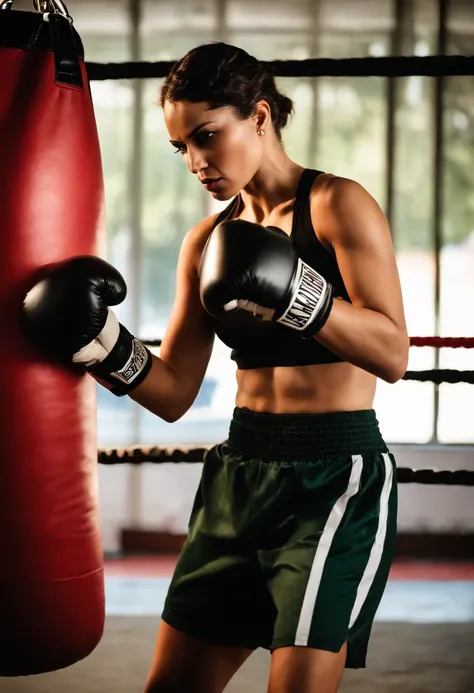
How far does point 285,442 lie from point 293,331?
159 millimetres

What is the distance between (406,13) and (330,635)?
285 cm

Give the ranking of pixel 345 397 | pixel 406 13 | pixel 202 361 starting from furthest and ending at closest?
1. pixel 406 13
2. pixel 202 361
3. pixel 345 397

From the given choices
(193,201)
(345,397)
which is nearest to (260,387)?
(345,397)

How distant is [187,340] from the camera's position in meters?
1.37

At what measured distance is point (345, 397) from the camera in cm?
117

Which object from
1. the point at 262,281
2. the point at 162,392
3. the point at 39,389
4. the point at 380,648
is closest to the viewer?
the point at 262,281

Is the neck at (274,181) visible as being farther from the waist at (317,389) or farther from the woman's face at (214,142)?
the waist at (317,389)

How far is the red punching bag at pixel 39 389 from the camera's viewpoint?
122cm

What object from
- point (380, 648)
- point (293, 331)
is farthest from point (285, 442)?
point (380, 648)

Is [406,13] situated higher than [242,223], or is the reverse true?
[406,13]

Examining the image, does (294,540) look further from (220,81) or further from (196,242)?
(220,81)

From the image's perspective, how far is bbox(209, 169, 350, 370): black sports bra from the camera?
45.7 inches

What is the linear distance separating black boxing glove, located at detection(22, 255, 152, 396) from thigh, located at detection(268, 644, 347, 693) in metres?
0.47

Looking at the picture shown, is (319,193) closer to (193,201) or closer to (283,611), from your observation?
(283,611)
